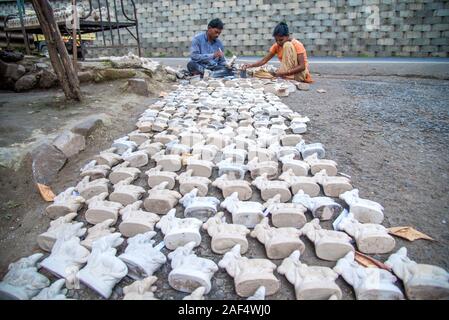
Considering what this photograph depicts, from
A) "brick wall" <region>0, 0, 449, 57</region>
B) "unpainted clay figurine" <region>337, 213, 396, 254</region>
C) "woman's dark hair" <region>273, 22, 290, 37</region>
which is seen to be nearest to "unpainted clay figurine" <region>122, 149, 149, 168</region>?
"unpainted clay figurine" <region>337, 213, 396, 254</region>

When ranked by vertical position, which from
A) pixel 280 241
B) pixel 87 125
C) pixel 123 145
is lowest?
pixel 280 241

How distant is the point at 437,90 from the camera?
4.63 metres

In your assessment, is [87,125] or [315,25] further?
[315,25]

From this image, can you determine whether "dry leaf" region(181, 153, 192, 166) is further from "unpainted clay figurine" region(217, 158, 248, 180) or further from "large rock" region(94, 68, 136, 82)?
"large rock" region(94, 68, 136, 82)

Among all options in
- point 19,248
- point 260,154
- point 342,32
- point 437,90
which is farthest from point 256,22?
point 19,248

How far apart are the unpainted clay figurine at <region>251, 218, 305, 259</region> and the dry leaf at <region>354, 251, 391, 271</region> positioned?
0.78 ft

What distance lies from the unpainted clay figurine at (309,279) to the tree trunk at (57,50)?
3.07 metres

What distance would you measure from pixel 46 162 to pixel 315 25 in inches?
492

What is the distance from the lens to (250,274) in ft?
4.04

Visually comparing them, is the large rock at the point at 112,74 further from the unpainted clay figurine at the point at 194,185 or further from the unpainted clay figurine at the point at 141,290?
the unpainted clay figurine at the point at 141,290

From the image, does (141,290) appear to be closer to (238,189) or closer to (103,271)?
(103,271)

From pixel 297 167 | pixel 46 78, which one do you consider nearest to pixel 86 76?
pixel 46 78

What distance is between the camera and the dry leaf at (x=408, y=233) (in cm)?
149

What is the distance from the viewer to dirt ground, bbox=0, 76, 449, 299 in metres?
1.41
